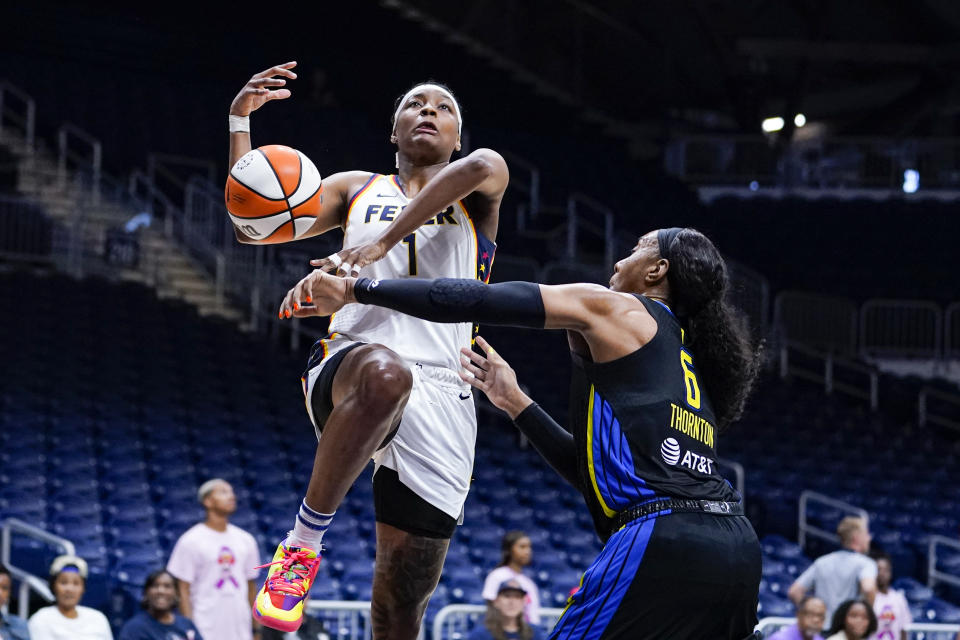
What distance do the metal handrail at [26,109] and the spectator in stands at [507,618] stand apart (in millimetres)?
11312

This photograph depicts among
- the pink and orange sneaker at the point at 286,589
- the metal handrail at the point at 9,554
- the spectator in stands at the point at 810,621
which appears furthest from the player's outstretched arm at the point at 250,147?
the spectator in stands at the point at 810,621

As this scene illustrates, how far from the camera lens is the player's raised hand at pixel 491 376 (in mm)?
4379

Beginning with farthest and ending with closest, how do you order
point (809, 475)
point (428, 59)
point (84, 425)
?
point (428, 59)
point (809, 475)
point (84, 425)

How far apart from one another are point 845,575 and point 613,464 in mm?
6454

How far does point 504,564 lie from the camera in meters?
9.27

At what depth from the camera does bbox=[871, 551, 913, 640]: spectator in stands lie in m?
9.66

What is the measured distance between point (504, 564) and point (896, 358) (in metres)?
11.2

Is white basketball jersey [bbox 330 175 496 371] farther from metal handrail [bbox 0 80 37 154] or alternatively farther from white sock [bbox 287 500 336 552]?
metal handrail [bbox 0 80 37 154]

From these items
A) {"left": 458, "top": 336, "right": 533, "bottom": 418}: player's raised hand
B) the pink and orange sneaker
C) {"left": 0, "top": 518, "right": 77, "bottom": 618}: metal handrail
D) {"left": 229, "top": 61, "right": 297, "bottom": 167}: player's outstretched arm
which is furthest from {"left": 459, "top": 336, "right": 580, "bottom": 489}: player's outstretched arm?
{"left": 0, "top": 518, "right": 77, "bottom": 618}: metal handrail

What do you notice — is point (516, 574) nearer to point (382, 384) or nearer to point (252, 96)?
point (382, 384)

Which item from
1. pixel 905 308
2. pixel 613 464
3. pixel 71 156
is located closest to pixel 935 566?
pixel 905 308

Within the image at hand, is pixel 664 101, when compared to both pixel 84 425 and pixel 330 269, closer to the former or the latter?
pixel 84 425

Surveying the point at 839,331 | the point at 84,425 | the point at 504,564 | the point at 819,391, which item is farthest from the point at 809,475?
the point at 84,425

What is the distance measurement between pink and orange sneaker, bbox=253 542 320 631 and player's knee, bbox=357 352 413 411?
57 centimetres
